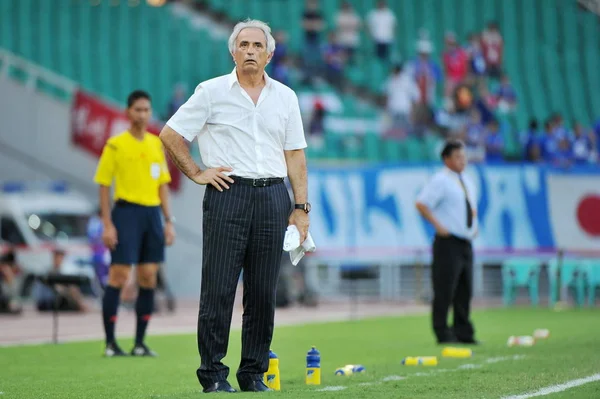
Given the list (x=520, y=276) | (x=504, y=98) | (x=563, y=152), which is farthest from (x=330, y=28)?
(x=520, y=276)

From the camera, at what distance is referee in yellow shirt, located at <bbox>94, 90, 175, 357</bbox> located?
38.1 feet

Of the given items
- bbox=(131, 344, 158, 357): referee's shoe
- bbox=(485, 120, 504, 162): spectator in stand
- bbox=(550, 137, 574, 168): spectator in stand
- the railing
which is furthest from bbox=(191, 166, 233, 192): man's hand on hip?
bbox=(485, 120, 504, 162): spectator in stand

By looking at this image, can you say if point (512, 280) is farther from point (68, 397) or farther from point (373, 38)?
point (68, 397)

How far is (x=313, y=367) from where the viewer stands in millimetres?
8758

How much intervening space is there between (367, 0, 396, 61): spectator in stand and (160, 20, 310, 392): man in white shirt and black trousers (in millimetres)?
22721

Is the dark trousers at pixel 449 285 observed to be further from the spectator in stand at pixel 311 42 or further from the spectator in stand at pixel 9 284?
the spectator in stand at pixel 311 42

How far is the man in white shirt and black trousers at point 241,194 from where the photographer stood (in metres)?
7.90

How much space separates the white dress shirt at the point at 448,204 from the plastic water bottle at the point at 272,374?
5.73 m

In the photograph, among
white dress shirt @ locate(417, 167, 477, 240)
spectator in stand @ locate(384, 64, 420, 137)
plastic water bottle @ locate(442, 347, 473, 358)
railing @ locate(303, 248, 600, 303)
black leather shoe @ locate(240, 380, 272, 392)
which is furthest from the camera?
spectator in stand @ locate(384, 64, 420, 137)

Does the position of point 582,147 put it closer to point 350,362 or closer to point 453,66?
point 453,66

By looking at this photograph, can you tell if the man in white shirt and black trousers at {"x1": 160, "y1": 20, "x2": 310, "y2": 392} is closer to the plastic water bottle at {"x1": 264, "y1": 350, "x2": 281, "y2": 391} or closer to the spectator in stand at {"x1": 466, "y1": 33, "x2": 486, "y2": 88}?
the plastic water bottle at {"x1": 264, "y1": 350, "x2": 281, "y2": 391}

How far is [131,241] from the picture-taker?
11.6 metres

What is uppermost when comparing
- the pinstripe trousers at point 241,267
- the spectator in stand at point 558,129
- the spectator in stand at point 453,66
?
the spectator in stand at point 453,66

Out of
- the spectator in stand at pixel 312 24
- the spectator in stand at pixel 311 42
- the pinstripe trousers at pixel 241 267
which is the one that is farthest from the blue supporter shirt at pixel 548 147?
→ the pinstripe trousers at pixel 241 267
